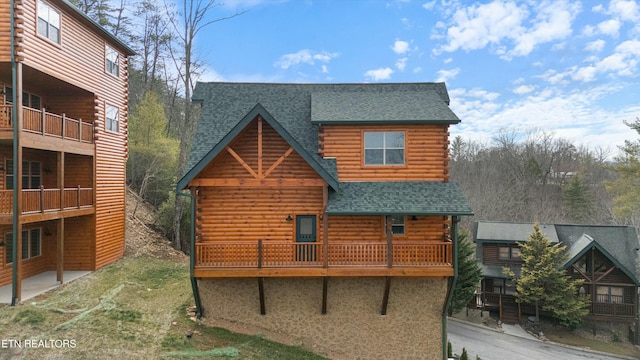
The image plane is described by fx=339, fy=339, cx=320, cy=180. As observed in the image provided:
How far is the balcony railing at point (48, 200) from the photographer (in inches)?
467

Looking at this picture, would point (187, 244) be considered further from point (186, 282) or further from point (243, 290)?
point (243, 290)

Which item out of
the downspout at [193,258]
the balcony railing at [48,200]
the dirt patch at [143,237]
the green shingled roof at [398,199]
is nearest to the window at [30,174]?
the balcony railing at [48,200]

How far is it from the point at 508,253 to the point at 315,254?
66.0 ft

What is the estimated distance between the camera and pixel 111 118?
1748cm

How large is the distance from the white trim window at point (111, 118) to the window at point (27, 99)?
2.61 meters

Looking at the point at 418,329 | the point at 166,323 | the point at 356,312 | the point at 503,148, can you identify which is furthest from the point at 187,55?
the point at 503,148

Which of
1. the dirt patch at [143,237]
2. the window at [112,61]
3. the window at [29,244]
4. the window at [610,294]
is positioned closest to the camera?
the window at [29,244]

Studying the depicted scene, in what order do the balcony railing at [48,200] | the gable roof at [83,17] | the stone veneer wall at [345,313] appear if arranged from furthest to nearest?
the gable roof at [83,17]
the balcony railing at [48,200]
the stone veneer wall at [345,313]

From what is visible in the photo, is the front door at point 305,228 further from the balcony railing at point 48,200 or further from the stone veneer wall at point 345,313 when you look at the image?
the balcony railing at point 48,200

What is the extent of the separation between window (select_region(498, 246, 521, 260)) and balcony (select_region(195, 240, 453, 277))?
1739cm

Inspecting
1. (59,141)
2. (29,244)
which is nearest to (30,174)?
(59,141)

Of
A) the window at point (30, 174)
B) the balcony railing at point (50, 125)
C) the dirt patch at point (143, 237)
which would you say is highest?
the balcony railing at point (50, 125)

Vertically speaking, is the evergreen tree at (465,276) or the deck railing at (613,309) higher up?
the evergreen tree at (465,276)

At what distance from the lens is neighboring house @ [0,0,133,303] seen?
38.5 ft
